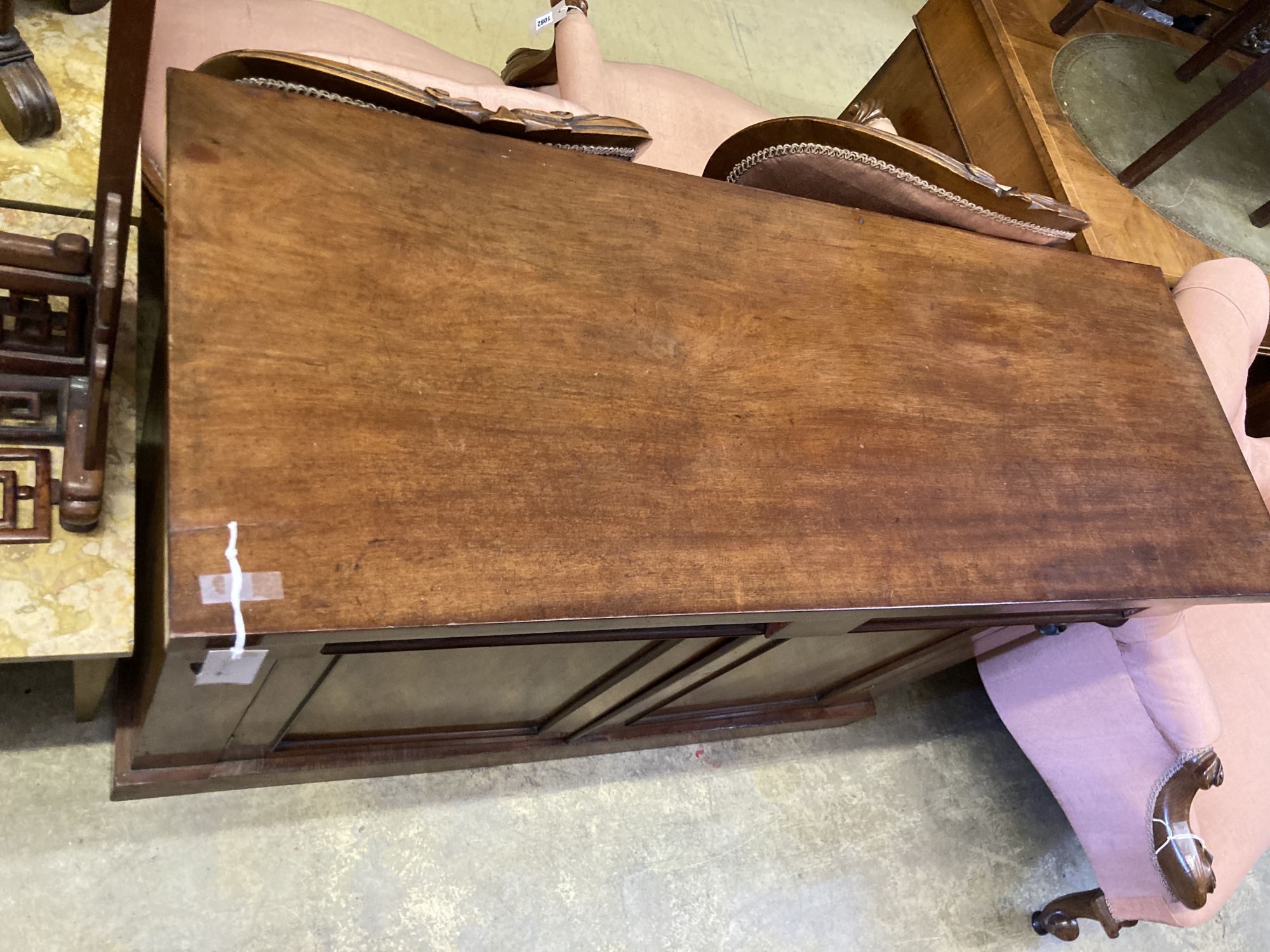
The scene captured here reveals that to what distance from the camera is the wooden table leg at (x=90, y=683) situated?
1.10 meters

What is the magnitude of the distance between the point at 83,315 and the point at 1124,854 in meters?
1.69

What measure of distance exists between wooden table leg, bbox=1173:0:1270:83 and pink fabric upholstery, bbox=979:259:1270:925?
0.82 metres

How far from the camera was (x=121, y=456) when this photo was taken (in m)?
1.10

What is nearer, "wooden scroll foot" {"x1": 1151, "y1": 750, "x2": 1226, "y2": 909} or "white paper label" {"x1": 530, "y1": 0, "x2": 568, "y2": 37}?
"wooden scroll foot" {"x1": 1151, "y1": 750, "x2": 1226, "y2": 909}

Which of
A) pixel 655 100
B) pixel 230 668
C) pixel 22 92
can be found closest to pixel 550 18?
pixel 655 100

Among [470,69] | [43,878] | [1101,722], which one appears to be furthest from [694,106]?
[43,878]

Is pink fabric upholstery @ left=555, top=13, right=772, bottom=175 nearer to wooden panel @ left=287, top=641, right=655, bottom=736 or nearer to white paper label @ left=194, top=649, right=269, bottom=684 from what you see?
wooden panel @ left=287, top=641, right=655, bottom=736

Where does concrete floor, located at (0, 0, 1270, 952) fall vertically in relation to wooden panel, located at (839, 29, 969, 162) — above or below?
below

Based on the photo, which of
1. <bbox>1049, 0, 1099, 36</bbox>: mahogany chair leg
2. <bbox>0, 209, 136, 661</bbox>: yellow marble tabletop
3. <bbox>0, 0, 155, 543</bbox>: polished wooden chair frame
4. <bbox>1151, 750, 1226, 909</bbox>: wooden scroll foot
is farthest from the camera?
<bbox>1049, 0, 1099, 36</bbox>: mahogany chair leg

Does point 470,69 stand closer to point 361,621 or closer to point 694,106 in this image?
point 694,106

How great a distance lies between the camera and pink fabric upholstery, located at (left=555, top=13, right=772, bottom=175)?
154 centimetres

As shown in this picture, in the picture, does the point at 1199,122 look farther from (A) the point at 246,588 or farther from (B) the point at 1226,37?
(A) the point at 246,588

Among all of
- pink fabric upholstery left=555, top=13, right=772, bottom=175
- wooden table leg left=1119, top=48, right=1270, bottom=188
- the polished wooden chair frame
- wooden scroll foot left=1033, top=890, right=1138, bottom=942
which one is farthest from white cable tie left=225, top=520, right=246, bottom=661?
wooden table leg left=1119, top=48, right=1270, bottom=188

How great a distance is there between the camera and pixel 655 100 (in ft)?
5.53
